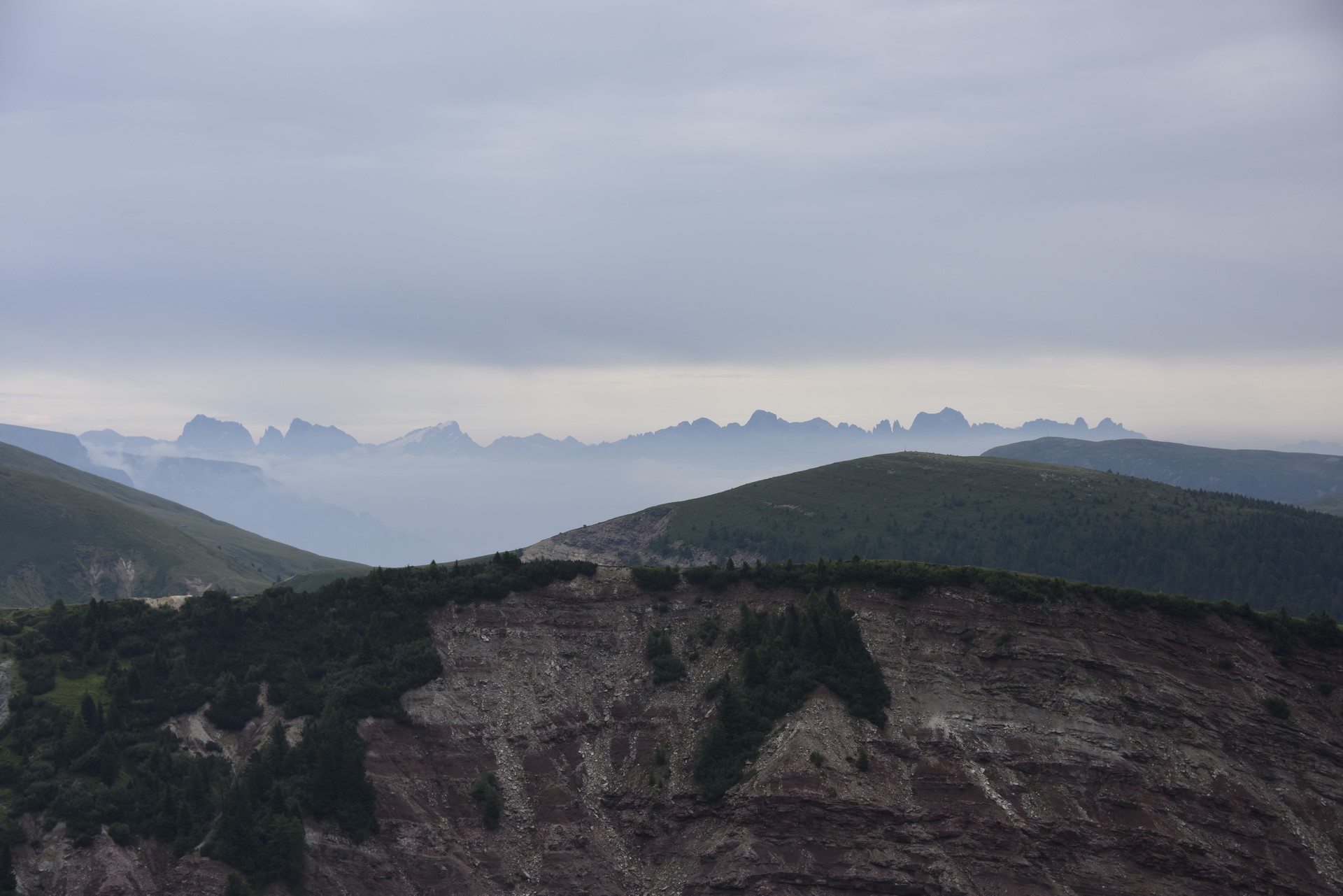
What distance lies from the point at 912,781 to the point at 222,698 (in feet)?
194

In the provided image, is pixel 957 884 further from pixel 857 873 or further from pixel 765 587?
pixel 765 587

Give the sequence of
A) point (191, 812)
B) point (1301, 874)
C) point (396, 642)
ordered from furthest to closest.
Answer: point (396, 642)
point (191, 812)
point (1301, 874)

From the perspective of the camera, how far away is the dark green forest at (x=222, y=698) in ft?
227

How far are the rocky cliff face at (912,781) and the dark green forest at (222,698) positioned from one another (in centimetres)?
248

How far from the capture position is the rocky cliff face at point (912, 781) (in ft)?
220

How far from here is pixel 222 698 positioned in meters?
81.6

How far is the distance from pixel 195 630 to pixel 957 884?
2871 inches

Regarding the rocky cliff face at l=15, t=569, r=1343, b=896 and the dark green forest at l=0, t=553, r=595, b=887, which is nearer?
the rocky cliff face at l=15, t=569, r=1343, b=896

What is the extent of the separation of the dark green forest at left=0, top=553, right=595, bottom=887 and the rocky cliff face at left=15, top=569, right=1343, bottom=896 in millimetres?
2477

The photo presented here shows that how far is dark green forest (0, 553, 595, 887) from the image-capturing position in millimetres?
69312

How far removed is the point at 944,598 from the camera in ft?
284

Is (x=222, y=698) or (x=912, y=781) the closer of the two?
(x=912, y=781)

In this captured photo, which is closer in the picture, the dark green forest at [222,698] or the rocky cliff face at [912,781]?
the rocky cliff face at [912,781]

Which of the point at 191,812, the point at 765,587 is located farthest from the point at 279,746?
the point at 765,587
